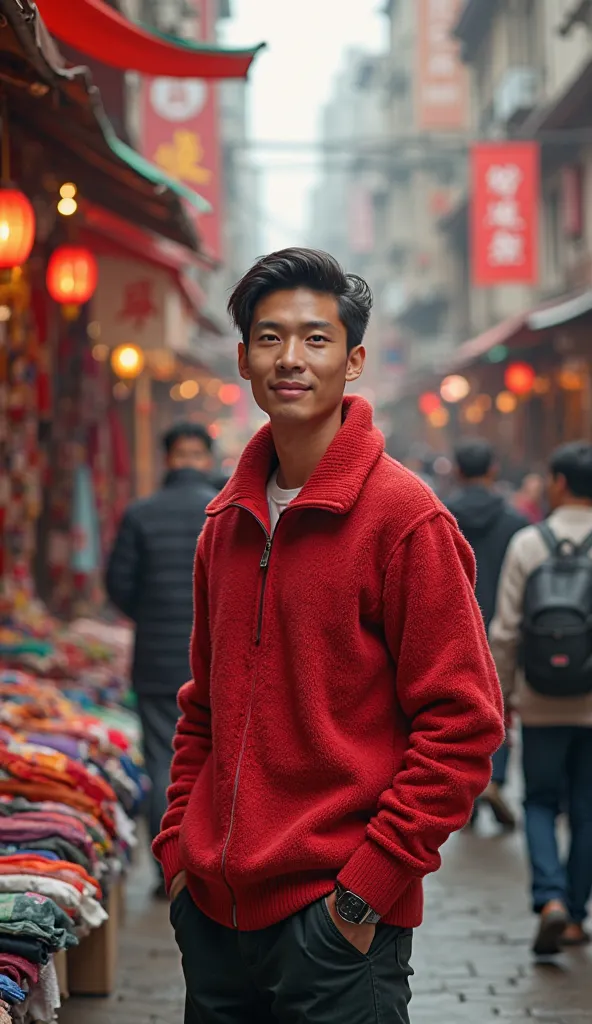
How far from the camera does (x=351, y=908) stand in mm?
2789

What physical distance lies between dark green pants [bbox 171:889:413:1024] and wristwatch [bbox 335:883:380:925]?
4 centimetres

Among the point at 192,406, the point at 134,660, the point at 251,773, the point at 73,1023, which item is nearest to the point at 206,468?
the point at 134,660

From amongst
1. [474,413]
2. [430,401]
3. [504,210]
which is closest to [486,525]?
[504,210]

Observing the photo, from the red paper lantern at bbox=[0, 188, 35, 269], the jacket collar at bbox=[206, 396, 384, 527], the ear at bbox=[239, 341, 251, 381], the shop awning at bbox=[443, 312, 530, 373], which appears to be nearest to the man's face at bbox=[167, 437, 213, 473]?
the red paper lantern at bbox=[0, 188, 35, 269]

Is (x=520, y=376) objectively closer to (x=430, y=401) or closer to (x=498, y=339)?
(x=498, y=339)

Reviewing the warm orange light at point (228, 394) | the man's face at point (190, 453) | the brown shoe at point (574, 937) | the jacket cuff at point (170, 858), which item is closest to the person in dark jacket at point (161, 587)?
the man's face at point (190, 453)

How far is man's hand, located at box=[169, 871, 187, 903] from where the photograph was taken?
3.13 meters

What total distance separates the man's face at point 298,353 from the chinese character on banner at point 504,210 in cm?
1714

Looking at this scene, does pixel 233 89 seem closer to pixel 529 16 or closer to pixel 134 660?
pixel 529 16

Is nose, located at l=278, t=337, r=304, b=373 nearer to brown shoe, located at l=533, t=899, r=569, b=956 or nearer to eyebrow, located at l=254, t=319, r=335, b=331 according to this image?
eyebrow, located at l=254, t=319, r=335, b=331

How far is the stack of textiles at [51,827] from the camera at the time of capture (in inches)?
163

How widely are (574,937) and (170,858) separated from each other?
11.7ft

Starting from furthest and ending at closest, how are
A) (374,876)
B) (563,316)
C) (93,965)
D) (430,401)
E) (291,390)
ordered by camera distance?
(430,401)
(563,316)
(93,965)
(291,390)
(374,876)

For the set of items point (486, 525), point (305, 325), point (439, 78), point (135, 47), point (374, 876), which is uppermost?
point (439, 78)
